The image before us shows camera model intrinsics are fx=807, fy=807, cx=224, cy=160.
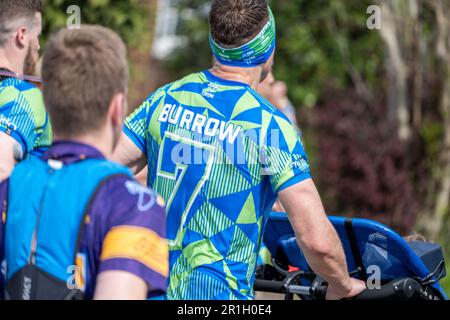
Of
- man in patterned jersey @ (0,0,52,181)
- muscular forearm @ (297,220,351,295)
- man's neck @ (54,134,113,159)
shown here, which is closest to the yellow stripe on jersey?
man's neck @ (54,134,113,159)

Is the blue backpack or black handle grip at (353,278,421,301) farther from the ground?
the blue backpack

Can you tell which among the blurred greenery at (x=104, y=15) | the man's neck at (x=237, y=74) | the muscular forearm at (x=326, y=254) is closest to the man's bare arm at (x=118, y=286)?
the muscular forearm at (x=326, y=254)

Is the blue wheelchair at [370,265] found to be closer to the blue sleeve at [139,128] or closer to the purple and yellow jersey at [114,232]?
the blue sleeve at [139,128]

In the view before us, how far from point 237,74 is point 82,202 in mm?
1263

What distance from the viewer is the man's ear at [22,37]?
3.62 metres

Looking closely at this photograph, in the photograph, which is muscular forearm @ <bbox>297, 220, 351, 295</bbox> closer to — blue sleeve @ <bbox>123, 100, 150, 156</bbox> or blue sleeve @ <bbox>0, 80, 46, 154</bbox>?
blue sleeve @ <bbox>123, 100, 150, 156</bbox>

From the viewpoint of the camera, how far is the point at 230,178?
10.3 ft

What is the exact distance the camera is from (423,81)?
967 centimetres

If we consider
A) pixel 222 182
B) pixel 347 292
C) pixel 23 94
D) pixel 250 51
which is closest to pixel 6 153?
pixel 23 94

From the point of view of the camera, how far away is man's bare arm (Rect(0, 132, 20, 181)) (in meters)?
3.24

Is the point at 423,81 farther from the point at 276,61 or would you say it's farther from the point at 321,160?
the point at 276,61

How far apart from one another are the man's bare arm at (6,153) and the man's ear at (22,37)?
48cm

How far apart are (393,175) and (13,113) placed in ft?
21.5

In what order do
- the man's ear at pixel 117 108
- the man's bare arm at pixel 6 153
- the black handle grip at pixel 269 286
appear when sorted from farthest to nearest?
the black handle grip at pixel 269 286
the man's bare arm at pixel 6 153
the man's ear at pixel 117 108
